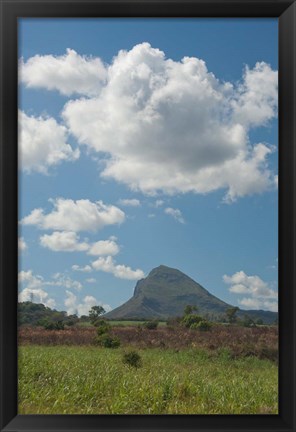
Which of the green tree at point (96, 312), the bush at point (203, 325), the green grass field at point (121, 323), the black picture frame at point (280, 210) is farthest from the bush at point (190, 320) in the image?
the black picture frame at point (280, 210)

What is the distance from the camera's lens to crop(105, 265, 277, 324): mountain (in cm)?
271

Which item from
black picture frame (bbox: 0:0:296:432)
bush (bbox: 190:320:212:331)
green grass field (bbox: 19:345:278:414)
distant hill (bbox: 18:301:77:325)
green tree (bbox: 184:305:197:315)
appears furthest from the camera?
green tree (bbox: 184:305:197:315)

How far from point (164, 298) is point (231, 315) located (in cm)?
60

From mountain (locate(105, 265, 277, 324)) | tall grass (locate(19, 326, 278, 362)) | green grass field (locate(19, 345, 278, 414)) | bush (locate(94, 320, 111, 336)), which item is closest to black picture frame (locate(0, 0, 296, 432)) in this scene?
green grass field (locate(19, 345, 278, 414))

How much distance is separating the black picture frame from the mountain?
1.11 metres

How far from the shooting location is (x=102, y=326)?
8.89ft

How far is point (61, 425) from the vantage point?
1382 mm

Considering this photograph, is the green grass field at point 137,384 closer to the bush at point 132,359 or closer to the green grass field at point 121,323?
the bush at point 132,359

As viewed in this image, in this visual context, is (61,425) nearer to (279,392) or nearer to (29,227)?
(279,392)

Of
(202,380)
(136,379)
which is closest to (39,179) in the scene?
(136,379)

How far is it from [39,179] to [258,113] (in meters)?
1.16

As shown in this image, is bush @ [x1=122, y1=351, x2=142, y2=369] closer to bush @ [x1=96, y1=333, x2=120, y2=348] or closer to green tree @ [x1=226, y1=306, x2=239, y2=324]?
bush @ [x1=96, y1=333, x2=120, y2=348]

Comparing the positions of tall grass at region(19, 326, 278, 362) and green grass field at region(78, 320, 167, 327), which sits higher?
green grass field at region(78, 320, 167, 327)

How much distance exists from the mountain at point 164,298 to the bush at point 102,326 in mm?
73
